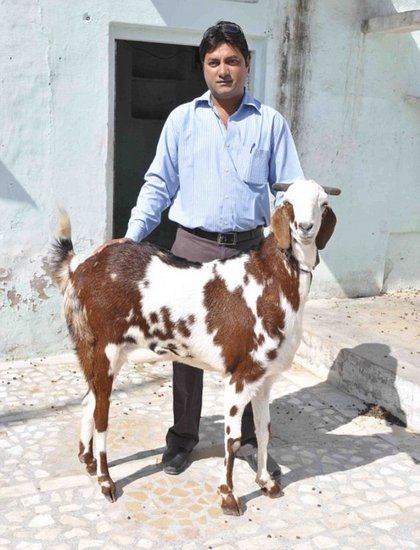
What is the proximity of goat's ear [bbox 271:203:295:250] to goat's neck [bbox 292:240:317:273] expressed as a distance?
0.08 m

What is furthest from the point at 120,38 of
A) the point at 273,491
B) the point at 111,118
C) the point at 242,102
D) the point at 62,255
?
the point at 273,491

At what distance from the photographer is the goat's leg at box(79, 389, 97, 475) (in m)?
3.78

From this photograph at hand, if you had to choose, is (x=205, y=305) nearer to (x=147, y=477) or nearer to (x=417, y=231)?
(x=147, y=477)

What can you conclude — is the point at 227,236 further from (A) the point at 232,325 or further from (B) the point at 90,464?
(B) the point at 90,464

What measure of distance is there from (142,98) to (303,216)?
26.7 ft

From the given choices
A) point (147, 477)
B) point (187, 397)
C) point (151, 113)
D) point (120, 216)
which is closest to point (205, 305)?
point (187, 397)

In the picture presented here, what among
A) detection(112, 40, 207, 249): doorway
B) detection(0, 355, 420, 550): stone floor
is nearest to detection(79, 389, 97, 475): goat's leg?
detection(0, 355, 420, 550): stone floor

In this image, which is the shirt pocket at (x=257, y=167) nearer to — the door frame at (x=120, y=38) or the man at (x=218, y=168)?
the man at (x=218, y=168)

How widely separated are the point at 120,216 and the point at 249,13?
4.72 m

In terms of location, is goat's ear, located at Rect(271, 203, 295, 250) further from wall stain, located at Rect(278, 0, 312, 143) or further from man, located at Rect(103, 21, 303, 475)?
wall stain, located at Rect(278, 0, 312, 143)

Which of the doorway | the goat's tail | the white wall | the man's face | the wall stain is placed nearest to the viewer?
the man's face

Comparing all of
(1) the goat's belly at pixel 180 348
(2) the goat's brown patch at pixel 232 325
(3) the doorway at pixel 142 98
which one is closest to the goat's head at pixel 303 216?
(2) the goat's brown patch at pixel 232 325

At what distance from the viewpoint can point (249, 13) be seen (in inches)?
234

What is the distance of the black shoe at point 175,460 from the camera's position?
12.8 ft
